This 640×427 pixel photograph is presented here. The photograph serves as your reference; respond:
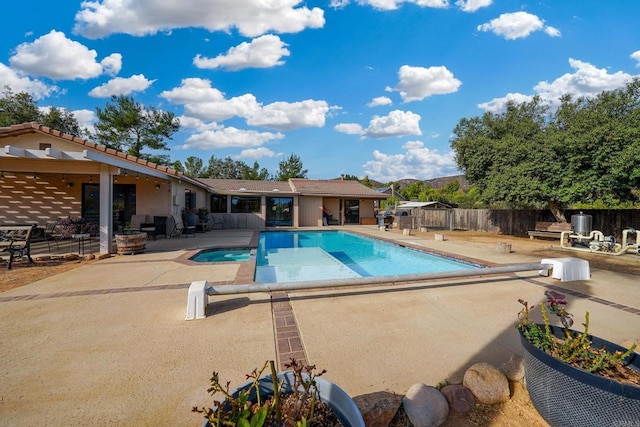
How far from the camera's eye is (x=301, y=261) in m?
9.85

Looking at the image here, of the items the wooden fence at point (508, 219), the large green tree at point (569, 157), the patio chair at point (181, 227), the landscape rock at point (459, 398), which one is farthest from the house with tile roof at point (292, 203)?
the landscape rock at point (459, 398)

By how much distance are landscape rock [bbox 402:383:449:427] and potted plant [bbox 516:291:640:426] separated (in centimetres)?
66

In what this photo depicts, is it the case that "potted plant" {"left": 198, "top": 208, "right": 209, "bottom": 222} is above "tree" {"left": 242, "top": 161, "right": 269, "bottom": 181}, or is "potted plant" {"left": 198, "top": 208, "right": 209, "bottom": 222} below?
below

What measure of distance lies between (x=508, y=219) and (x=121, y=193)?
65.3 ft

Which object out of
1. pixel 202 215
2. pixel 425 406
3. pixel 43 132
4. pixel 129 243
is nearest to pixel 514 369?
pixel 425 406

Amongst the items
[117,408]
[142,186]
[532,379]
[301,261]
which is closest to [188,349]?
[117,408]

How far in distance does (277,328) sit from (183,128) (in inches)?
1069

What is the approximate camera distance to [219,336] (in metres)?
3.17

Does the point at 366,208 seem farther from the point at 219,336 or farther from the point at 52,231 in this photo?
the point at 219,336

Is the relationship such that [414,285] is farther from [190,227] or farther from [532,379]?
[190,227]

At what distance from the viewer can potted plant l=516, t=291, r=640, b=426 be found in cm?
156

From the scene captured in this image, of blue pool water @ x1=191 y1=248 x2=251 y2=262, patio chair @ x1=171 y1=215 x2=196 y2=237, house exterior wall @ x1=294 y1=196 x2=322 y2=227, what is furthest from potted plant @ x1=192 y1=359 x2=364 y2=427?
house exterior wall @ x1=294 y1=196 x2=322 y2=227

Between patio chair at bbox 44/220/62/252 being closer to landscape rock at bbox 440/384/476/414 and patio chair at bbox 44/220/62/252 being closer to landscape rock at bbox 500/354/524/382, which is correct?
landscape rock at bbox 440/384/476/414

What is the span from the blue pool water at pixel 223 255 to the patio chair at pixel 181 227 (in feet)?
12.3
